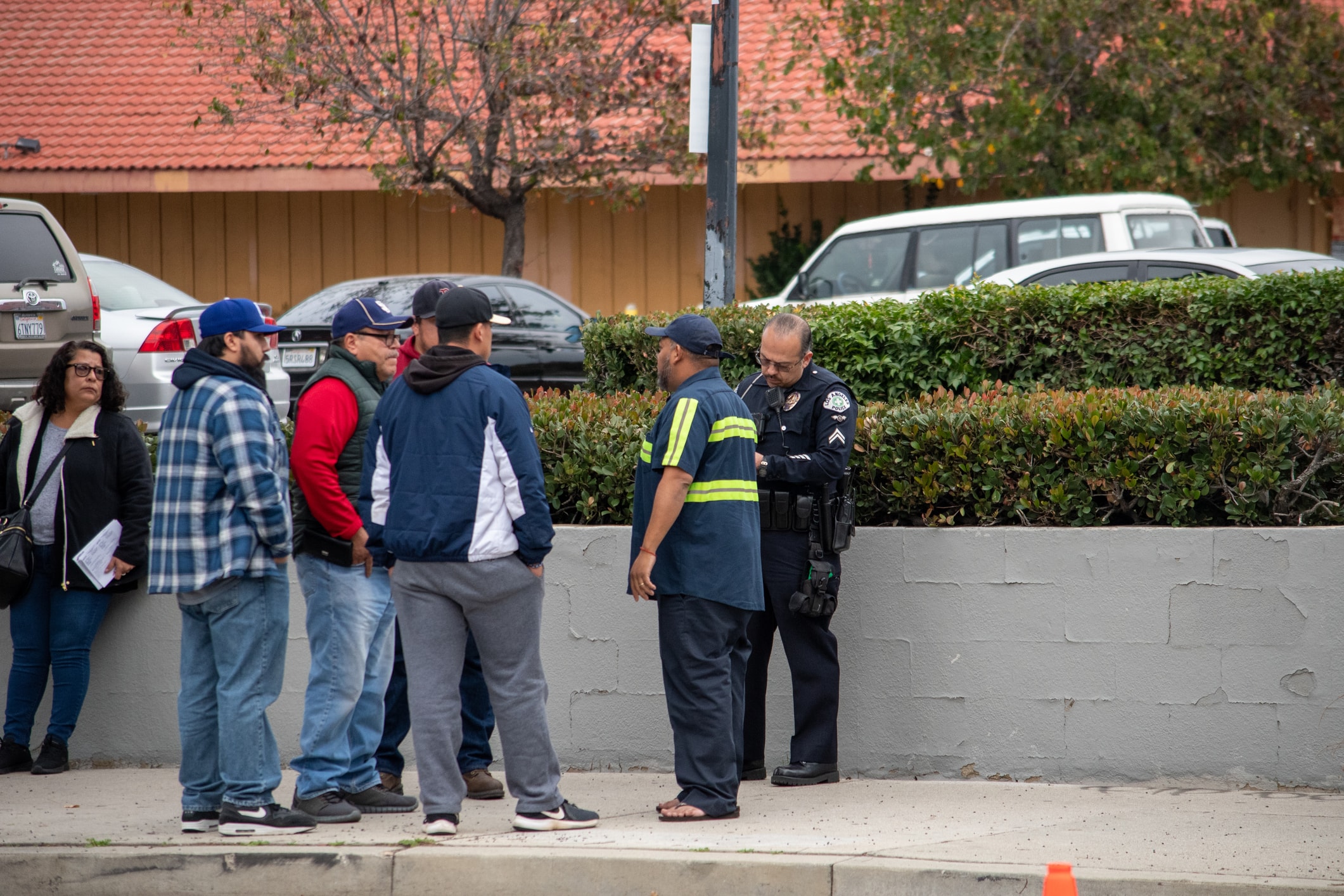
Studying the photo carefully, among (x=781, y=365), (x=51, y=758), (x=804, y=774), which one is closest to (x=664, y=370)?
(x=781, y=365)

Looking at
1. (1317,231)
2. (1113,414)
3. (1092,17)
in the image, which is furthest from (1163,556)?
(1317,231)

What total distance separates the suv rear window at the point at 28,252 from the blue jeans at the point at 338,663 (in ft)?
19.8

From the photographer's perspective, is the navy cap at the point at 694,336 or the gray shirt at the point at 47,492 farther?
the gray shirt at the point at 47,492

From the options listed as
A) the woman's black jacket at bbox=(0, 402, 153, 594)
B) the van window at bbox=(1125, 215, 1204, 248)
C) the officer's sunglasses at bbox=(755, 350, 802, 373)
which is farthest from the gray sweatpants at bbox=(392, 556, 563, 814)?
the van window at bbox=(1125, 215, 1204, 248)

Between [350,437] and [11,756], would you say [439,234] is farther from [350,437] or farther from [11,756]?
[350,437]

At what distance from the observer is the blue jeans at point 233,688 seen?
203 inches

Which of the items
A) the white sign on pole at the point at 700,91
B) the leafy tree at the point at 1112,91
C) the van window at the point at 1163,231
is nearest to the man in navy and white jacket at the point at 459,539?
the white sign on pole at the point at 700,91

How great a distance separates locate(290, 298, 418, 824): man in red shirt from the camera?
5309 millimetres

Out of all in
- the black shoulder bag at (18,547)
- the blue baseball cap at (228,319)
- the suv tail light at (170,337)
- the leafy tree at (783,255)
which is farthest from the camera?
the leafy tree at (783,255)

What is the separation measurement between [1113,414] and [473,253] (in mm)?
13715

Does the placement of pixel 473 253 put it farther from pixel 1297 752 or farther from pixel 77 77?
pixel 1297 752

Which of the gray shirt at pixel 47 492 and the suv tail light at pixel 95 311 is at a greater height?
the suv tail light at pixel 95 311

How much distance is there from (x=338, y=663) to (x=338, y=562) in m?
0.37

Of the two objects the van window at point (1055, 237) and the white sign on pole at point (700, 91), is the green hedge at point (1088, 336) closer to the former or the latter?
the white sign on pole at point (700, 91)
